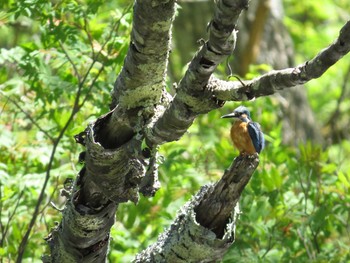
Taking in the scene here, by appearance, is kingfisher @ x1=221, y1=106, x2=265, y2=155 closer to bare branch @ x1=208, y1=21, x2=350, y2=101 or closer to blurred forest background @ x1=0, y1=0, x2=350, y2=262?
blurred forest background @ x1=0, y1=0, x2=350, y2=262

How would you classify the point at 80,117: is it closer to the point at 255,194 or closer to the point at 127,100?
the point at 255,194

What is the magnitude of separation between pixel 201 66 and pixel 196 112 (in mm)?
242

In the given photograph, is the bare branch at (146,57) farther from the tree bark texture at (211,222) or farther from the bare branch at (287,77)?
the tree bark texture at (211,222)

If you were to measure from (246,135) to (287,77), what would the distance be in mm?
1124

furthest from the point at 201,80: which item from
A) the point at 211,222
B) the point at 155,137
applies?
the point at 211,222

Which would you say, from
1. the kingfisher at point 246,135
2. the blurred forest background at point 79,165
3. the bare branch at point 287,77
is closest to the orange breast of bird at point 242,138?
the kingfisher at point 246,135

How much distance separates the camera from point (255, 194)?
4379 mm

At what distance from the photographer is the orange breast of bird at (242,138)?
3.11 meters

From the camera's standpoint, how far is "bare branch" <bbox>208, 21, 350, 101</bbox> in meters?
2.00

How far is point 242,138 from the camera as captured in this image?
3.27 meters

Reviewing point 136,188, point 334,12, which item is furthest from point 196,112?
point 334,12

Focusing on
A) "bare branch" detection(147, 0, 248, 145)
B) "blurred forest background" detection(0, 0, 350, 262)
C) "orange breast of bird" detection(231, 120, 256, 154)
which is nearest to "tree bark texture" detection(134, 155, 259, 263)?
"orange breast of bird" detection(231, 120, 256, 154)

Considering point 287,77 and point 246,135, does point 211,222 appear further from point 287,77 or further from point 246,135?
point 287,77

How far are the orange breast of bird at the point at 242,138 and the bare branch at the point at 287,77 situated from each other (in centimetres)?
76
